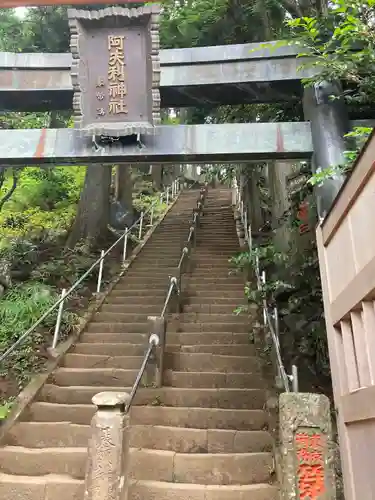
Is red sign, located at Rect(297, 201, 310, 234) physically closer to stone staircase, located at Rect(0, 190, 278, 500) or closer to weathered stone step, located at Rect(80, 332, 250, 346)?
stone staircase, located at Rect(0, 190, 278, 500)

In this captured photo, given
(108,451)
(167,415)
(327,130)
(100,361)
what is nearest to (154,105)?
(327,130)

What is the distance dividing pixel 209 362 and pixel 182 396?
85 cm

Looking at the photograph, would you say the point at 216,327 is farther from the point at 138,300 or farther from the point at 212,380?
the point at 138,300

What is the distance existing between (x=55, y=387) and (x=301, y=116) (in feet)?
15.5

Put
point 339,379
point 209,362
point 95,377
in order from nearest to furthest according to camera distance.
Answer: point 339,379 < point 95,377 < point 209,362

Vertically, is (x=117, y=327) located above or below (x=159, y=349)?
above

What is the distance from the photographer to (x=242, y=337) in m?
6.51

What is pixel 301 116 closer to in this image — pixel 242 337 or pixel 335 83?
pixel 335 83

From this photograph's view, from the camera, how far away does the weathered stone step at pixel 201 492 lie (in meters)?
3.76

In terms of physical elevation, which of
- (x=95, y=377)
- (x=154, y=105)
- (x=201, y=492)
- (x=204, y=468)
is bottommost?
(x=201, y=492)

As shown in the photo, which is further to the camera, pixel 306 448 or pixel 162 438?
pixel 162 438

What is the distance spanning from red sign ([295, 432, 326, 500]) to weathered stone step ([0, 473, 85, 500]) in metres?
1.95

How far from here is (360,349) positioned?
2553mm

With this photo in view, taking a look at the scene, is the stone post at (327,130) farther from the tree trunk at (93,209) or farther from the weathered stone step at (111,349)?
the tree trunk at (93,209)
